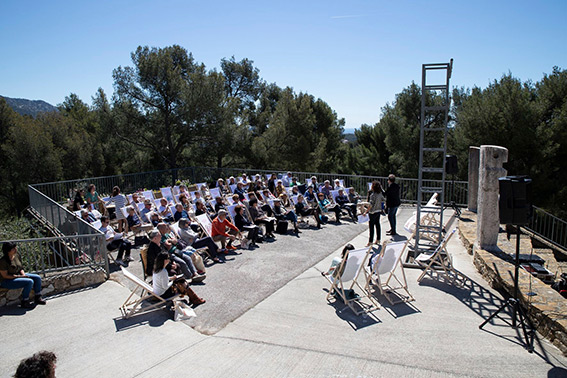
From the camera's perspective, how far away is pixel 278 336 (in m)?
5.06

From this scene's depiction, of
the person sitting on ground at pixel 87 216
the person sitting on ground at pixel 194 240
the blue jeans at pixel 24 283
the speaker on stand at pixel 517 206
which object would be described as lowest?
the blue jeans at pixel 24 283

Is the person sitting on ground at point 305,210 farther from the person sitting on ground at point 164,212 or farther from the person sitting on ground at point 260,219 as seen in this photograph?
the person sitting on ground at point 164,212

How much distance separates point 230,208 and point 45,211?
576cm

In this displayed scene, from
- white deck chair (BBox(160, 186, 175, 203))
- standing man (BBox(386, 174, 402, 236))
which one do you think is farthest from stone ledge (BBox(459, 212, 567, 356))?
white deck chair (BBox(160, 186, 175, 203))

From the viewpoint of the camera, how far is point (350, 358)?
450 cm

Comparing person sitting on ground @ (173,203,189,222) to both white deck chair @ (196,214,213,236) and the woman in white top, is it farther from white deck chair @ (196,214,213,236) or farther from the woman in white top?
the woman in white top

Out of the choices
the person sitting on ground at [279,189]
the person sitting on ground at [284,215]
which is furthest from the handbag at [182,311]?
the person sitting on ground at [279,189]

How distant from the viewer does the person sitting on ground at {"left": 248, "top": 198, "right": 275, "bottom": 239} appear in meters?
9.80

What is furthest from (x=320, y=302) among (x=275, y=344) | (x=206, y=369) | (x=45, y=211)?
(x=45, y=211)

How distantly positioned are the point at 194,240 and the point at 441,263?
4850 millimetres

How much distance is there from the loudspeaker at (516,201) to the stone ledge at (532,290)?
1.17 m

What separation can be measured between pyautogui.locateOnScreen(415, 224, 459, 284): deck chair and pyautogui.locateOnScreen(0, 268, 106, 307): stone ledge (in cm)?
579

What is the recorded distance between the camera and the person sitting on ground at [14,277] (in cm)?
570

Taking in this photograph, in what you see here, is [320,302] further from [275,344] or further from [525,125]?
[525,125]
